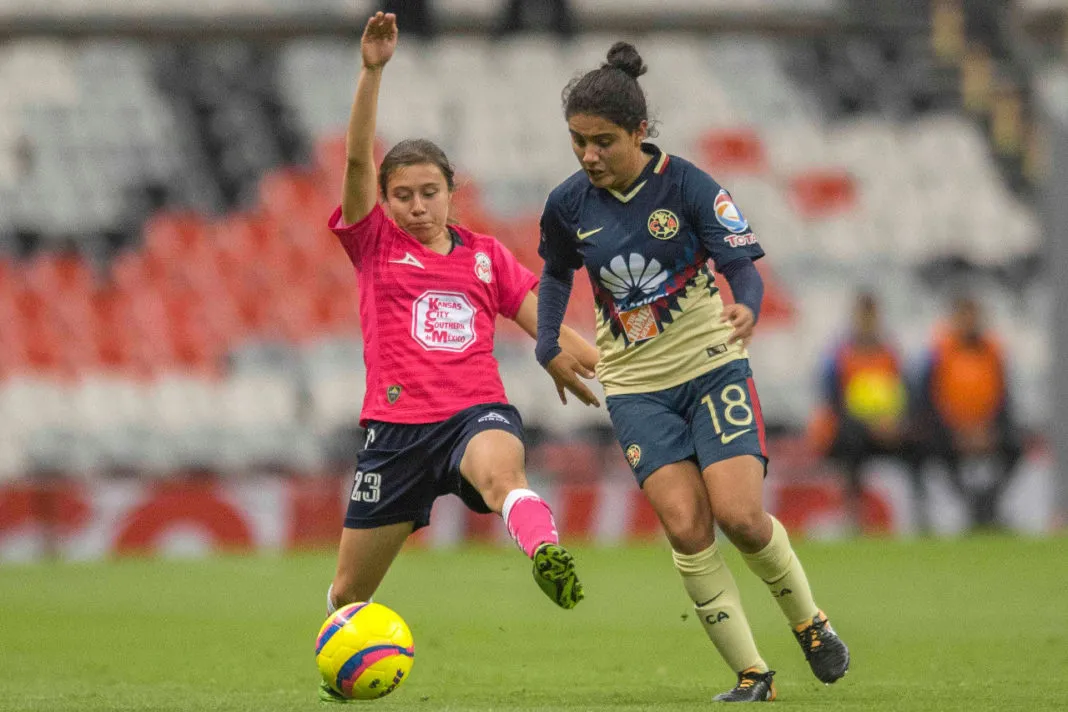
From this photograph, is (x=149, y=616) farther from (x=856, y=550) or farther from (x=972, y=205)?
(x=972, y=205)

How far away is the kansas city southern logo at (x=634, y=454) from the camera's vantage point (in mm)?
5984

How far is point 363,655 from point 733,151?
1559cm

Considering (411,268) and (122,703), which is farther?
(411,268)

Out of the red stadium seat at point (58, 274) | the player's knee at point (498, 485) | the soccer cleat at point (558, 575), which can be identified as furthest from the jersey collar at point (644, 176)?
the red stadium seat at point (58, 274)

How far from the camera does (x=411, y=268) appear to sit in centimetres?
652

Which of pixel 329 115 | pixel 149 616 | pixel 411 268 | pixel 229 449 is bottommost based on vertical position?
pixel 229 449

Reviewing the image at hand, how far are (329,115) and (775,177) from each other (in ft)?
17.3

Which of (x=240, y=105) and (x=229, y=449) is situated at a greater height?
(x=240, y=105)

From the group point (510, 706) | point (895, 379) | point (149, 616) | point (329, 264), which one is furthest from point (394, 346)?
point (329, 264)

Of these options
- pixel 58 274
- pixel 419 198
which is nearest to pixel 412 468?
pixel 419 198

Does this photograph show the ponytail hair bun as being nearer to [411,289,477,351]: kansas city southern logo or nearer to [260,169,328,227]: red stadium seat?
[411,289,477,351]: kansas city southern logo

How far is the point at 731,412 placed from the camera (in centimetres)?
593

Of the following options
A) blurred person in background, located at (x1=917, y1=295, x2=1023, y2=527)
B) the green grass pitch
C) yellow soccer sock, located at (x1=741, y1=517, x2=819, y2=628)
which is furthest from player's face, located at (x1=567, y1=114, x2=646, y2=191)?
blurred person in background, located at (x1=917, y1=295, x2=1023, y2=527)

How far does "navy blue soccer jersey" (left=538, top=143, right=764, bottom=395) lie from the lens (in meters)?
6.01
